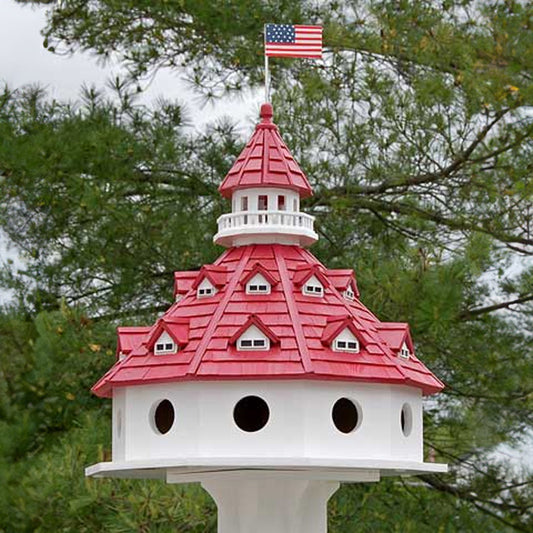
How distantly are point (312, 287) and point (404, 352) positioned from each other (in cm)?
46

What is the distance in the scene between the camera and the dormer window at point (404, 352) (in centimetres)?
573

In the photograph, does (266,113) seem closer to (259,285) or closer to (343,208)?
(259,285)

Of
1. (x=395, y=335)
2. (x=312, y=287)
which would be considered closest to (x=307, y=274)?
(x=312, y=287)

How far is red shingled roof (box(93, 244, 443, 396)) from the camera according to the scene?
530 centimetres

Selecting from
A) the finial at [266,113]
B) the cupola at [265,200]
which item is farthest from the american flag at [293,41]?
the cupola at [265,200]

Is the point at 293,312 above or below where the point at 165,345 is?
above

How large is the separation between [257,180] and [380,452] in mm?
1186

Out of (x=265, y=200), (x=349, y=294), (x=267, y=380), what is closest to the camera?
(x=267, y=380)

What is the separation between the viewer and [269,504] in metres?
5.79

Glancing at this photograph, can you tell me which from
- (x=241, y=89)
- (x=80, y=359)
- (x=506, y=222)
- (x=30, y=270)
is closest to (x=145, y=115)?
(x=241, y=89)

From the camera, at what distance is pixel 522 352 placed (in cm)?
812

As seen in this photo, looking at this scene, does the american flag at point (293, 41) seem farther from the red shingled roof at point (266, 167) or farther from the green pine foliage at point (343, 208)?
the green pine foliage at point (343, 208)

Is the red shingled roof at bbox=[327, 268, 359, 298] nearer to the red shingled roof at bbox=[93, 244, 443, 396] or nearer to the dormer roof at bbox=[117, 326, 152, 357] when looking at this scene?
the red shingled roof at bbox=[93, 244, 443, 396]

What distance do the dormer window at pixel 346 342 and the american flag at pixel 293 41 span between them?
1.37 m
